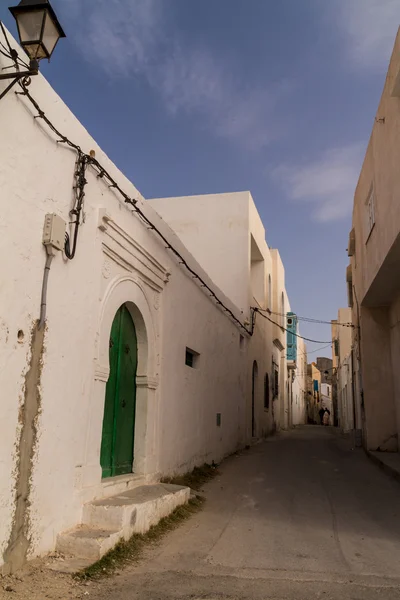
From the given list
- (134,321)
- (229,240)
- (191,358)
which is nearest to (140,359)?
(134,321)

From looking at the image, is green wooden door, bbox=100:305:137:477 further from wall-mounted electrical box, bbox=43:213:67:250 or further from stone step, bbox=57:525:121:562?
wall-mounted electrical box, bbox=43:213:67:250

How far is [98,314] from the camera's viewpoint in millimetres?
5035

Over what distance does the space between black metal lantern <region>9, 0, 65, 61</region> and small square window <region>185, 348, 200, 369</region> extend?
551 cm

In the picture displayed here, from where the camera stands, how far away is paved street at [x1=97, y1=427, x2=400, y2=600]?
3658 millimetres

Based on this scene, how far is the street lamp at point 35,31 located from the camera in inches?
137

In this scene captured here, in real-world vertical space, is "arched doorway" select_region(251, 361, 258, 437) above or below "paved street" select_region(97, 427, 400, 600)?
above

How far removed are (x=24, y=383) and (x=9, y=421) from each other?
1.00 feet

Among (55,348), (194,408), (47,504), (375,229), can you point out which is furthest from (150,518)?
(375,229)

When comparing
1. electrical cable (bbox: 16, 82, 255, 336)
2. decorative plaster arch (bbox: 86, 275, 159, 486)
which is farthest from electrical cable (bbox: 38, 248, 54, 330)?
decorative plaster arch (bbox: 86, 275, 159, 486)

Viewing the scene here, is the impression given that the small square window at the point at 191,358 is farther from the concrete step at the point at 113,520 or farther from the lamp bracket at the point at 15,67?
the lamp bracket at the point at 15,67

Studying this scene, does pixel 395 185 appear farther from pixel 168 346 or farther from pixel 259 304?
pixel 259 304

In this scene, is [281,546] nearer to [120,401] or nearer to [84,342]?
[120,401]

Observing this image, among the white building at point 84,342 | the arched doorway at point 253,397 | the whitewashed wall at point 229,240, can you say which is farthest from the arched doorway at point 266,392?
the white building at point 84,342

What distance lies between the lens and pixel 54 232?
4.08 meters
